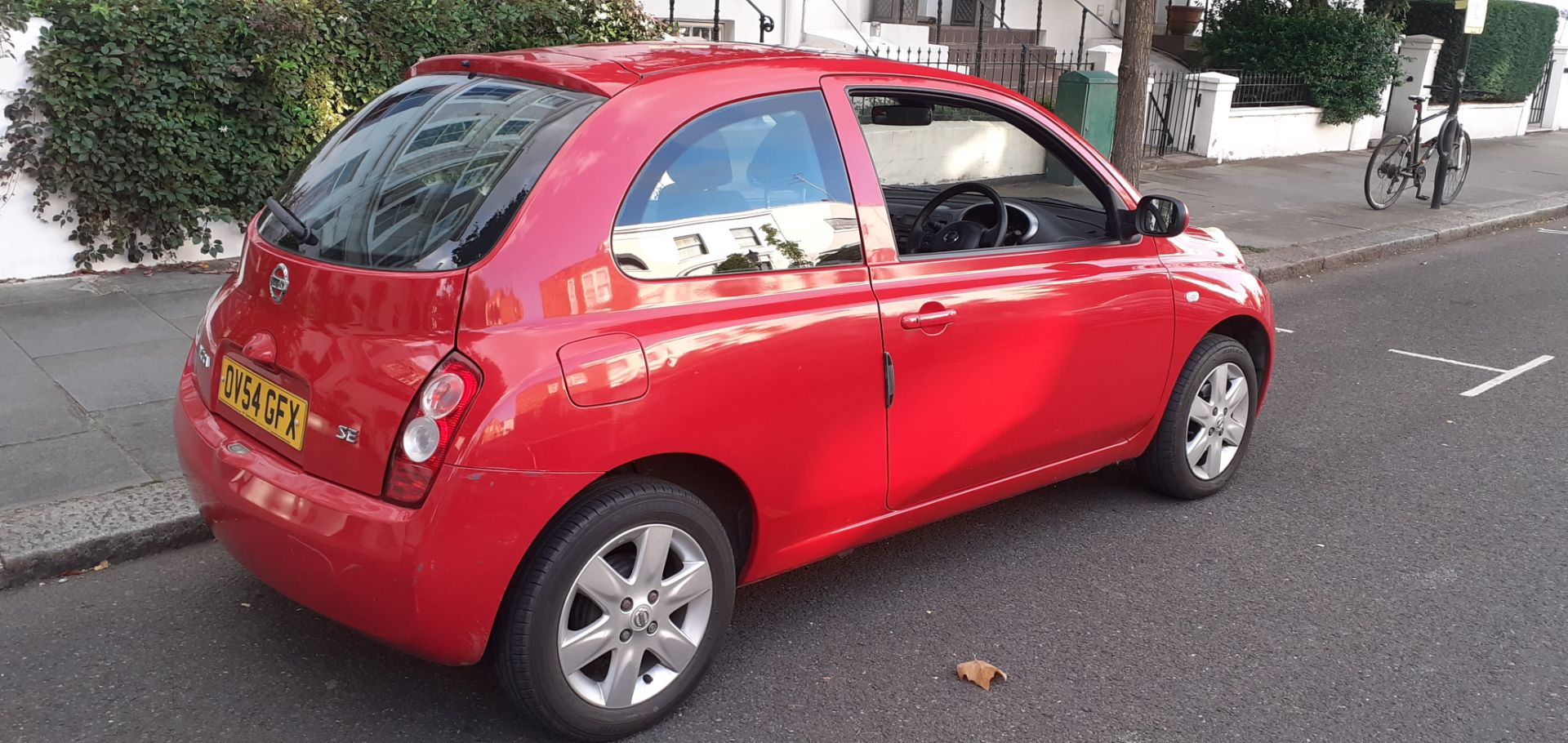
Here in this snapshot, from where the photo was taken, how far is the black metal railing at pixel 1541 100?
23156mm

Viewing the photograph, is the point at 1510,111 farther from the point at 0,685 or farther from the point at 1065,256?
the point at 0,685

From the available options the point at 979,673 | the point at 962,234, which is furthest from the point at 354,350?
the point at 962,234

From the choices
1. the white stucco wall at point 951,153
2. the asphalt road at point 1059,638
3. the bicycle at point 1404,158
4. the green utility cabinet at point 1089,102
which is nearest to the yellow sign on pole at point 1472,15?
the bicycle at point 1404,158

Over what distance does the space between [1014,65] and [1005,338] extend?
13101 millimetres

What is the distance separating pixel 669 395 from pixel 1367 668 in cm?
225

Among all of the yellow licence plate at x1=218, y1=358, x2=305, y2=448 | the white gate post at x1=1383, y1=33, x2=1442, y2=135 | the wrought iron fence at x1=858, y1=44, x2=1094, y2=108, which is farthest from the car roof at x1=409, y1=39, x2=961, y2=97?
the white gate post at x1=1383, y1=33, x2=1442, y2=135

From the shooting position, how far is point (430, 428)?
2740 mm

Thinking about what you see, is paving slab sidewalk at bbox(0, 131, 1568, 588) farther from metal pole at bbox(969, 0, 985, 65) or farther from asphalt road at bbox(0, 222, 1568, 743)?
metal pole at bbox(969, 0, 985, 65)

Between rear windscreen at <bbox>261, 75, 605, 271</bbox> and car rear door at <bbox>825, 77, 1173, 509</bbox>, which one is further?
car rear door at <bbox>825, 77, 1173, 509</bbox>

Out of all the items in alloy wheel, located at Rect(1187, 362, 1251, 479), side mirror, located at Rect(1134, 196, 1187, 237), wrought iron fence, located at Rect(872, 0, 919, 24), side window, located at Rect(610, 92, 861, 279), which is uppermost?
wrought iron fence, located at Rect(872, 0, 919, 24)

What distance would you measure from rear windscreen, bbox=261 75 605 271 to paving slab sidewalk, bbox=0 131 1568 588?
54.3 inches

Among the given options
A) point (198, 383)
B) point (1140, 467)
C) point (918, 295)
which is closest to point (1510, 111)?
point (1140, 467)

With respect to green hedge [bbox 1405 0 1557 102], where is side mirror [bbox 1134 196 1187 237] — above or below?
below

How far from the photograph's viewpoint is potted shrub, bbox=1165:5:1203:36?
65.9ft
